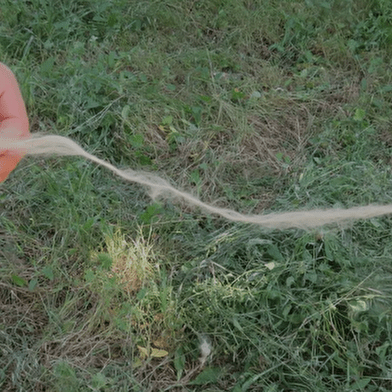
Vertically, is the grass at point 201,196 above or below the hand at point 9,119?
below

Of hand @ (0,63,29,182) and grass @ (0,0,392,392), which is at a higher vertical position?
hand @ (0,63,29,182)

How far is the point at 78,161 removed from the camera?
7.98 feet

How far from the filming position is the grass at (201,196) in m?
1.83

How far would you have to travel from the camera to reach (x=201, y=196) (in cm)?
240

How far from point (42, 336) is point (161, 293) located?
1.45 feet

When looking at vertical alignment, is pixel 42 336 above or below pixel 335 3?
below

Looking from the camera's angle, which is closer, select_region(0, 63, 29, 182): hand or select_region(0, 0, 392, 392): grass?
select_region(0, 63, 29, 182): hand

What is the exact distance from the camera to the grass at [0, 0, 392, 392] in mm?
1825

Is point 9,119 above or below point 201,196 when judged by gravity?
above

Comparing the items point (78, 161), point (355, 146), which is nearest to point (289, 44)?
point (355, 146)

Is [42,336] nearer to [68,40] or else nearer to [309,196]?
[309,196]

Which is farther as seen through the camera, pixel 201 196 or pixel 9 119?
pixel 201 196

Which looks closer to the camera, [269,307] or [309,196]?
[269,307]

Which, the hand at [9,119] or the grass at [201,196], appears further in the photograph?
the grass at [201,196]
